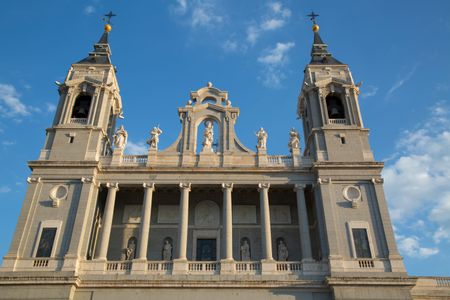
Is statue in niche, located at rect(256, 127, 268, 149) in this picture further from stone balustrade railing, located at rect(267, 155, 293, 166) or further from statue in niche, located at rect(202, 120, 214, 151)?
statue in niche, located at rect(202, 120, 214, 151)

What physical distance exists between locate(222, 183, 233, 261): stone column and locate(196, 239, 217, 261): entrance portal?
2414 millimetres

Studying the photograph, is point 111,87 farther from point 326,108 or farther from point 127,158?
point 326,108

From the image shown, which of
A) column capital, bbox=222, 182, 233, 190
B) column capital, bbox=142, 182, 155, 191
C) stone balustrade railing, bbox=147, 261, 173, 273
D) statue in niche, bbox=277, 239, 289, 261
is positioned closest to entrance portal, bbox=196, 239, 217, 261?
stone balustrade railing, bbox=147, 261, 173, 273

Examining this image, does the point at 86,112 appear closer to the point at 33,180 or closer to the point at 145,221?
the point at 33,180

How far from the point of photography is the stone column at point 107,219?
85.7 ft

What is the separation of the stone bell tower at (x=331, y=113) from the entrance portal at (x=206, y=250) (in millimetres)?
8746

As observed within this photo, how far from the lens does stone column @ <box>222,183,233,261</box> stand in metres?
26.0

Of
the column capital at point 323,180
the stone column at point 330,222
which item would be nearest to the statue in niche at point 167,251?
the stone column at point 330,222

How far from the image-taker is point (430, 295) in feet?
84.4

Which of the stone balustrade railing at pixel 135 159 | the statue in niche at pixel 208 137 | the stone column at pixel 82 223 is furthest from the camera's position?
the statue in niche at pixel 208 137

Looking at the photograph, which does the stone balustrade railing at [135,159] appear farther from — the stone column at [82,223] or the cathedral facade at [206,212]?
the stone column at [82,223]

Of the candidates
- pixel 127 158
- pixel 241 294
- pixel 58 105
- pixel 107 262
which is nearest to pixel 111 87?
pixel 58 105

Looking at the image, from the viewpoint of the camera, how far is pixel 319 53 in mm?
37250

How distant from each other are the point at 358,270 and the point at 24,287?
58.7 ft
